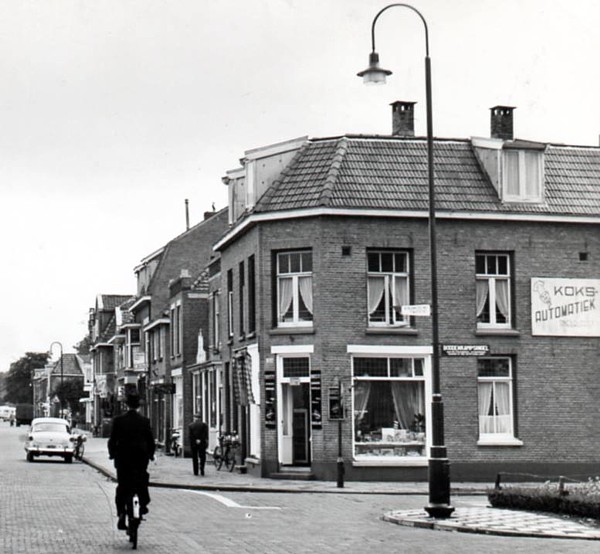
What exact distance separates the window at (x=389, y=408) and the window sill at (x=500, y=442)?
1564 millimetres

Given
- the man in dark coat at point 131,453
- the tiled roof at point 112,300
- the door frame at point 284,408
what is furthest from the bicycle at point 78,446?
the tiled roof at point 112,300

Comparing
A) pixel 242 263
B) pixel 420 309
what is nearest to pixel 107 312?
pixel 242 263

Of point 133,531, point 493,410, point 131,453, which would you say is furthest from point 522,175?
point 133,531

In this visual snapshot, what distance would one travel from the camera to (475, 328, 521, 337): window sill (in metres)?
32.9

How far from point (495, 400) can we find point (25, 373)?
161m

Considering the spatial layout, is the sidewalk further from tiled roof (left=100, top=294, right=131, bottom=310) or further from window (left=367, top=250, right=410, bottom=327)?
tiled roof (left=100, top=294, right=131, bottom=310)

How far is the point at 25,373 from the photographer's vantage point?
187 m

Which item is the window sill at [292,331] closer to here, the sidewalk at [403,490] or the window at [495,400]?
the sidewalk at [403,490]

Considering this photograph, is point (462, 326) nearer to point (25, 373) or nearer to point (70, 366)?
point (70, 366)

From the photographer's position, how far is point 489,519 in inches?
785

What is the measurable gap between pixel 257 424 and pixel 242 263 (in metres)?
5.00

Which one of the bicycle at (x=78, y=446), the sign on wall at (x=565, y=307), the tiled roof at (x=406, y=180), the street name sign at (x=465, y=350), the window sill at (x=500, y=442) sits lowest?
the bicycle at (x=78, y=446)

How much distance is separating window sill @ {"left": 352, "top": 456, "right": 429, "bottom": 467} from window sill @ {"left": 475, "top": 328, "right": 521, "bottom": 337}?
3655 millimetres

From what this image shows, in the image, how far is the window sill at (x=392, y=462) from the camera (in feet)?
Result: 105
